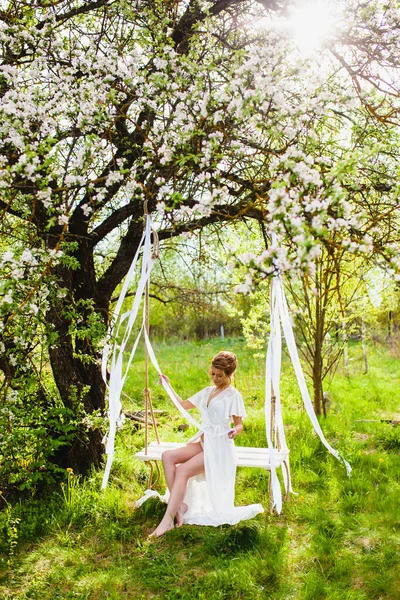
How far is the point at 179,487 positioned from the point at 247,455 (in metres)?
0.56

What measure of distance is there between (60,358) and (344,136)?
3495 mm

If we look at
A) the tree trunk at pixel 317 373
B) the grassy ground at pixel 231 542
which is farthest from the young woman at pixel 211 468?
the tree trunk at pixel 317 373

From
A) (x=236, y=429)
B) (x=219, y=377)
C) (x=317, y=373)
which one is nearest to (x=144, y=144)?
(x=219, y=377)

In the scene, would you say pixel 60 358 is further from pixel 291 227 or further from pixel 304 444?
pixel 291 227

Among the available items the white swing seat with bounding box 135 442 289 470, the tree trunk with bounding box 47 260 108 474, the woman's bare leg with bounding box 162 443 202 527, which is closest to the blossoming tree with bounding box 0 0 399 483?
the tree trunk with bounding box 47 260 108 474

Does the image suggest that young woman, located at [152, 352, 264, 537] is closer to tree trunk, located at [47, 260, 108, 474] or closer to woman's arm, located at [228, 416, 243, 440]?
woman's arm, located at [228, 416, 243, 440]

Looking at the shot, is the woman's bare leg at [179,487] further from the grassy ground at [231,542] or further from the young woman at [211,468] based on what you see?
the grassy ground at [231,542]

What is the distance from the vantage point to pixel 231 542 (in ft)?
12.3

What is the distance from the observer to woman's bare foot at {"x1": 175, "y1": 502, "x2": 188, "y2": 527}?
4.11 meters

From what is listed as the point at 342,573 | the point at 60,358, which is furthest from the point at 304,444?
the point at 60,358

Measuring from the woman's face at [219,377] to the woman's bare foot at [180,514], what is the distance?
3.00ft

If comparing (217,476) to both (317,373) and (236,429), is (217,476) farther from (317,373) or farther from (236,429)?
(317,373)

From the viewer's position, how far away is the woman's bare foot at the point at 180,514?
162 inches

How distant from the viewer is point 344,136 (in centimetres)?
575
